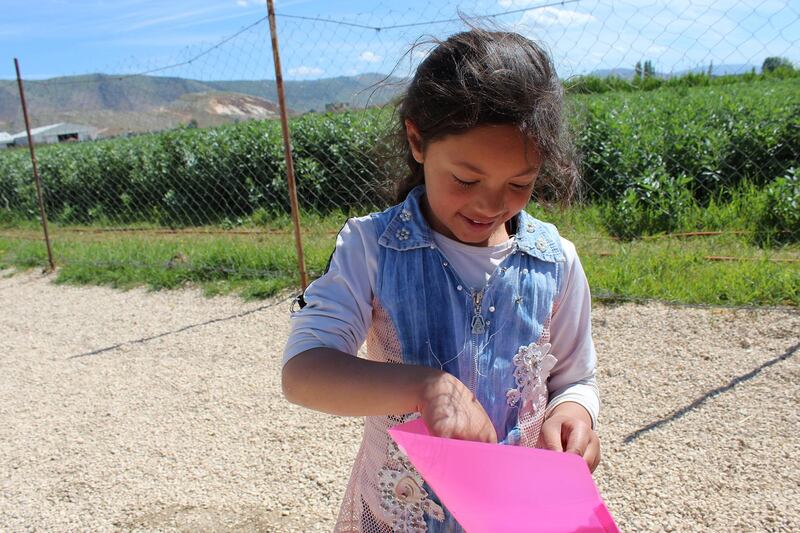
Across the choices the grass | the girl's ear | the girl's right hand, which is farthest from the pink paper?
the grass

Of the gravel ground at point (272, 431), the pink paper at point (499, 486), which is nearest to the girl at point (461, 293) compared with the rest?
the pink paper at point (499, 486)

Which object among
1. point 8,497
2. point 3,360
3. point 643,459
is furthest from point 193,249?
point 643,459

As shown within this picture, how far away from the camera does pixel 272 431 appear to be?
127 inches

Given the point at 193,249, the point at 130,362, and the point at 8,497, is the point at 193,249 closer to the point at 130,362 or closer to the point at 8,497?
the point at 130,362

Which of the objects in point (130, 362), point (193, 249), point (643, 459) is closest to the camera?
point (643, 459)

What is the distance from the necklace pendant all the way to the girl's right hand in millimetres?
216

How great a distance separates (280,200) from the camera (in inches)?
384

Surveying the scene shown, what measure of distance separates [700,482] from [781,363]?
3.99ft

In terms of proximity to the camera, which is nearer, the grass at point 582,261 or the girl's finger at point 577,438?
the girl's finger at point 577,438

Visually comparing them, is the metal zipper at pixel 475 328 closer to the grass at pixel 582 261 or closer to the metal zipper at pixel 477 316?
the metal zipper at pixel 477 316

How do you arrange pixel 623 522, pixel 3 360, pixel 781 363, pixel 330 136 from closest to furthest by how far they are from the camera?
pixel 623 522 < pixel 781 363 < pixel 3 360 < pixel 330 136

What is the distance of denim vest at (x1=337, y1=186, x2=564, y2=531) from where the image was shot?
1.06 meters

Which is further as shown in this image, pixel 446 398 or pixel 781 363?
pixel 781 363

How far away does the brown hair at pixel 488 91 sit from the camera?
99 centimetres
